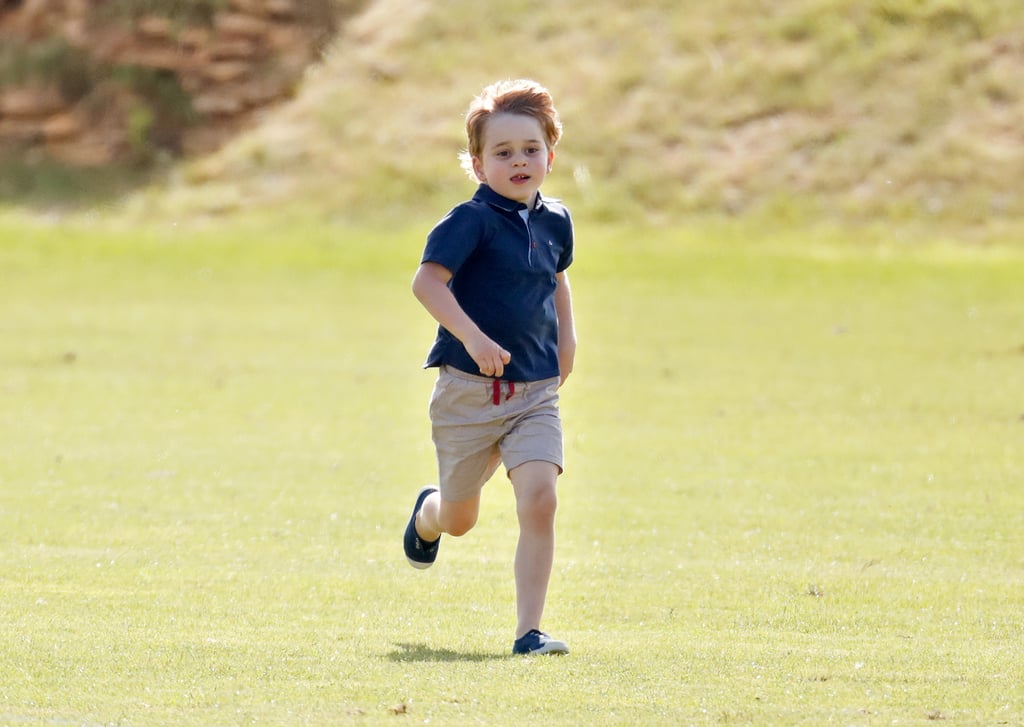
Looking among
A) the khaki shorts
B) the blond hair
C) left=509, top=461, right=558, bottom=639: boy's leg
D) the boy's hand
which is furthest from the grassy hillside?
the boy's hand

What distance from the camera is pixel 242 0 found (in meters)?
37.8

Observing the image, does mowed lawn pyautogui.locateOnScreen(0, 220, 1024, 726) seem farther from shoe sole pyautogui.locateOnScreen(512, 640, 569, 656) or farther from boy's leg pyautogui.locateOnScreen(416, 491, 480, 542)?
boy's leg pyautogui.locateOnScreen(416, 491, 480, 542)

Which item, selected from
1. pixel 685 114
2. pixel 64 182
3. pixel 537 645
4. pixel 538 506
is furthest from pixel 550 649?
pixel 64 182

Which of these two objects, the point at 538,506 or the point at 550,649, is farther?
the point at 538,506

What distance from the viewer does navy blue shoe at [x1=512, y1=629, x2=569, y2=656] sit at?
5.66 meters

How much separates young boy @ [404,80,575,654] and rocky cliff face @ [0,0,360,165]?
30486 mm

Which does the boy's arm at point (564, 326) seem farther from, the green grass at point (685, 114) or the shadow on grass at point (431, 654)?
the green grass at point (685, 114)

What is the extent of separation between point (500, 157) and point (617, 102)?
28248mm

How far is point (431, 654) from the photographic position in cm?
570

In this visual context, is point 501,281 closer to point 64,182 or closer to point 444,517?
point 444,517

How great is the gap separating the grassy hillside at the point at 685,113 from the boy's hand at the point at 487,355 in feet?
79.5

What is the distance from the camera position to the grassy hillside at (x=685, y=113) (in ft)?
101

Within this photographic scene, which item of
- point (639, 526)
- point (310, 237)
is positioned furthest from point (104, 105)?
point (639, 526)

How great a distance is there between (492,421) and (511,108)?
44.0 inches
